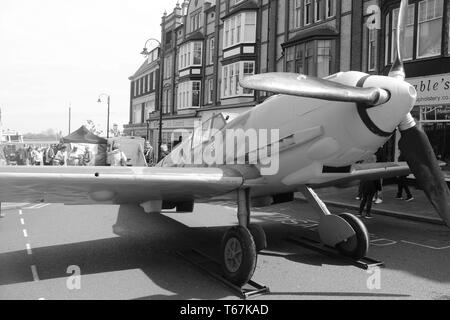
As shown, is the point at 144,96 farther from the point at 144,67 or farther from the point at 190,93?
the point at 190,93

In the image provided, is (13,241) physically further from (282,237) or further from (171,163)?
(282,237)

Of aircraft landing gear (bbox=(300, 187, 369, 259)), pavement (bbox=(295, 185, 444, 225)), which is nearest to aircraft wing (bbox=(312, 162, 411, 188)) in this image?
aircraft landing gear (bbox=(300, 187, 369, 259))

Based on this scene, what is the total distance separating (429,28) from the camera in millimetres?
15305

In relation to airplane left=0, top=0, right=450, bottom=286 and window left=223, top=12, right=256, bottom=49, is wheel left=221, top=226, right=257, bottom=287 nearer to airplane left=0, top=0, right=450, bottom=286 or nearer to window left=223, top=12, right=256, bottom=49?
airplane left=0, top=0, right=450, bottom=286

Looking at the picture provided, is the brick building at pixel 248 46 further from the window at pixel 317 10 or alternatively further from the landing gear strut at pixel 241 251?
the landing gear strut at pixel 241 251

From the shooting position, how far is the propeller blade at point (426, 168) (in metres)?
4.93

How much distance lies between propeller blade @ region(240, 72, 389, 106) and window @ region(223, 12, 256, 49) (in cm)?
2418

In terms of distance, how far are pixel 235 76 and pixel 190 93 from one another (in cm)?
838

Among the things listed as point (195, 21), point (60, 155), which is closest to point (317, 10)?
point (60, 155)

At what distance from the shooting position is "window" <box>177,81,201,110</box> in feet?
119

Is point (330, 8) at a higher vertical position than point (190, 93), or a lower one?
higher

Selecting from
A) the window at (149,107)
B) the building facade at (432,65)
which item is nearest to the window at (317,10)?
the building facade at (432,65)

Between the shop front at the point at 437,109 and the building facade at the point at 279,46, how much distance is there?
42 mm
